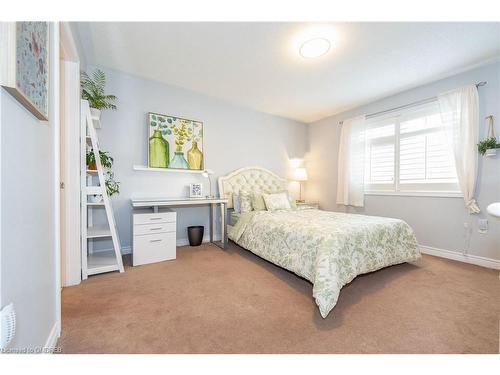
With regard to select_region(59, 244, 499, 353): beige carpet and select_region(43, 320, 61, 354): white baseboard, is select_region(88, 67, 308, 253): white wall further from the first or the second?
select_region(43, 320, 61, 354): white baseboard

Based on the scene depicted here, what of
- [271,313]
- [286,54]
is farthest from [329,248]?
[286,54]

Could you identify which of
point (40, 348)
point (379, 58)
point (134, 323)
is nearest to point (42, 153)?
point (40, 348)

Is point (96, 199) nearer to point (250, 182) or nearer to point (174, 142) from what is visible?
point (174, 142)

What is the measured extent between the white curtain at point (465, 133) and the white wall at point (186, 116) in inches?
99.3

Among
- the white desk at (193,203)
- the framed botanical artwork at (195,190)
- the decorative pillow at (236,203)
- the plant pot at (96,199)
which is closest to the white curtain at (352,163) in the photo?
the decorative pillow at (236,203)

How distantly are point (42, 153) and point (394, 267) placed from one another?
3.31 metres

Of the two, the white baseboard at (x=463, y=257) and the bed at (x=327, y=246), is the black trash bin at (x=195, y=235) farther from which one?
the white baseboard at (x=463, y=257)

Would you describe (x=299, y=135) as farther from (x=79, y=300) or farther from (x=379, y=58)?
(x=79, y=300)

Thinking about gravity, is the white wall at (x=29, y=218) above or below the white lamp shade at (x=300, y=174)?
below

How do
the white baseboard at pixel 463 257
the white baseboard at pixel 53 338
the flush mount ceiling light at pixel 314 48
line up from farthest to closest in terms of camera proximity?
the white baseboard at pixel 463 257 → the flush mount ceiling light at pixel 314 48 → the white baseboard at pixel 53 338

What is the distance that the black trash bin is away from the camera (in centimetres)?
322

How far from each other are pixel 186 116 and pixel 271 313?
9.68 feet

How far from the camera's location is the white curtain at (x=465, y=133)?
2549 millimetres

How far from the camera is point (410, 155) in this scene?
10.4 feet
